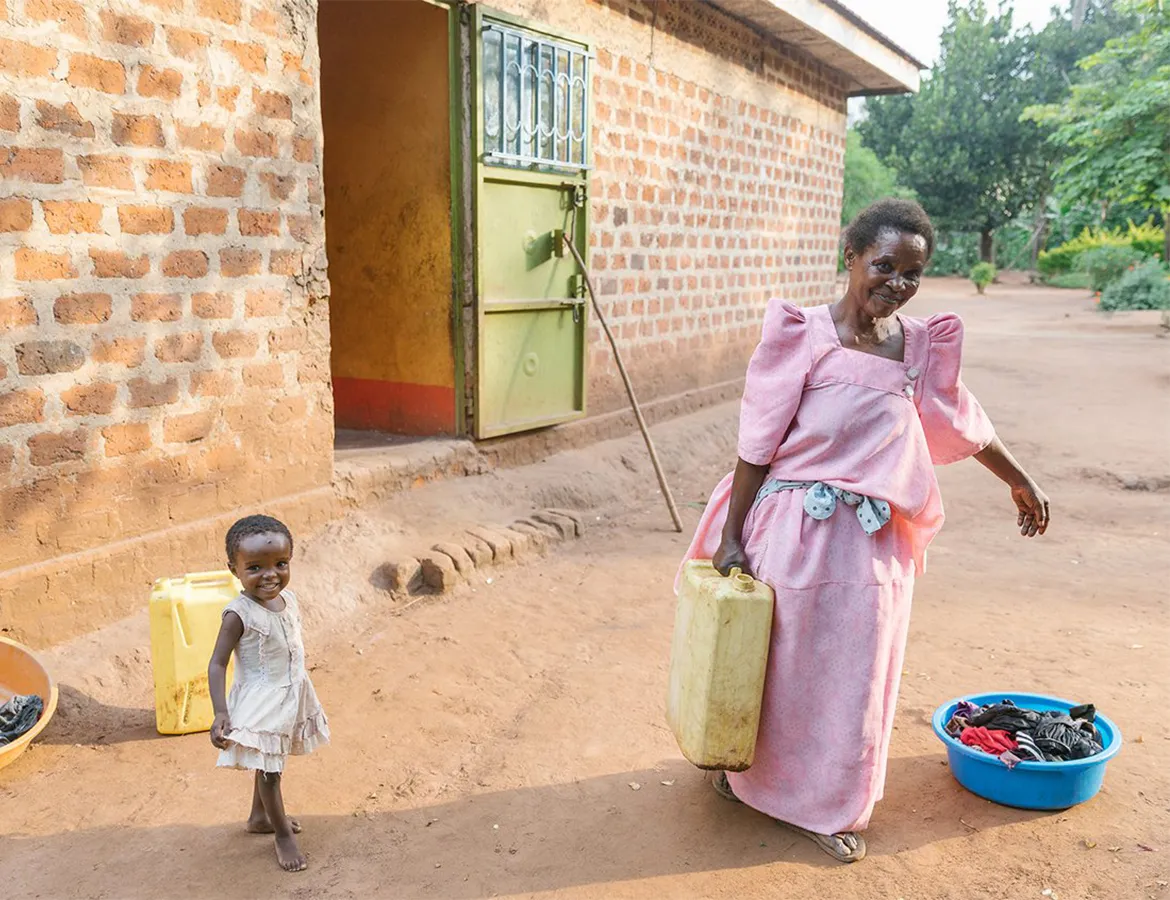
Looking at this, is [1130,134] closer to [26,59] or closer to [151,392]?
[151,392]

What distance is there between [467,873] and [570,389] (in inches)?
155

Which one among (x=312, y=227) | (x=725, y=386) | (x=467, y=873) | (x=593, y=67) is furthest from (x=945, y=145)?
(x=467, y=873)

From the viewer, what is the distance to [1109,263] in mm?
20844

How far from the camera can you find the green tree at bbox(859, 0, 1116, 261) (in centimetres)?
3073

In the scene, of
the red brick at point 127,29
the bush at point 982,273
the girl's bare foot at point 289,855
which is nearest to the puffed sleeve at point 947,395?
the girl's bare foot at point 289,855

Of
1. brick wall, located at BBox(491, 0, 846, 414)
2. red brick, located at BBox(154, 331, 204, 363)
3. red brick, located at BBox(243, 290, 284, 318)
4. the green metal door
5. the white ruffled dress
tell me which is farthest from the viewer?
brick wall, located at BBox(491, 0, 846, 414)

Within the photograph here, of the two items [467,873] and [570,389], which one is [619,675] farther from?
[570,389]

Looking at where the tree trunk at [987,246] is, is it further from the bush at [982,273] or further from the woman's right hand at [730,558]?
the woman's right hand at [730,558]

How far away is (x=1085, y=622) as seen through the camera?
429 centimetres

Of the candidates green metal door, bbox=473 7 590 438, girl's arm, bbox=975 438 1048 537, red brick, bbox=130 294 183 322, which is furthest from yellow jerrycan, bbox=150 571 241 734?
green metal door, bbox=473 7 590 438

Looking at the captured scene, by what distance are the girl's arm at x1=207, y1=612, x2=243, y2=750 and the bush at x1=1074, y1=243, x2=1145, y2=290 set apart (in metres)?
21.6

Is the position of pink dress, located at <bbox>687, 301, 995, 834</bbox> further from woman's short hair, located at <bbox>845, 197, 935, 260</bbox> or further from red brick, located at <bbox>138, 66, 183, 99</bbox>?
red brick, located at <bbox>138, 66, 183, 99</bbox>

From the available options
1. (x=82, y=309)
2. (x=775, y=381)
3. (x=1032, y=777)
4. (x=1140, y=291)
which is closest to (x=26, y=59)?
(x=82, y=309)

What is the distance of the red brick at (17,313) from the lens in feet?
10.3
